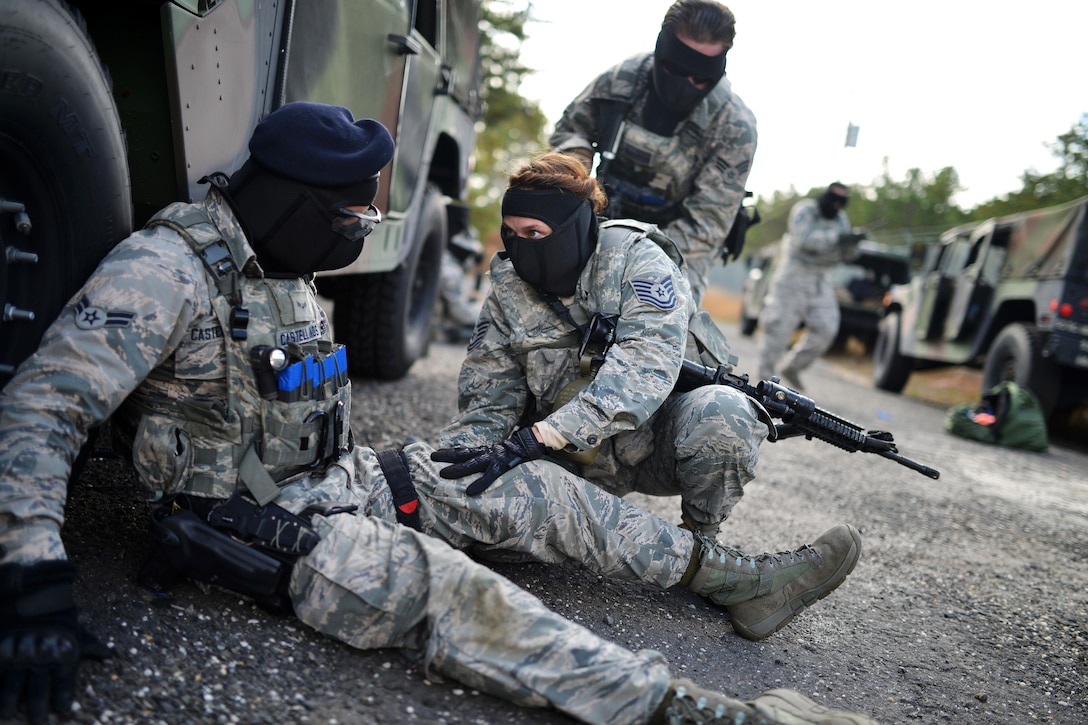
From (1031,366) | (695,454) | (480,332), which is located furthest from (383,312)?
(1031,366)

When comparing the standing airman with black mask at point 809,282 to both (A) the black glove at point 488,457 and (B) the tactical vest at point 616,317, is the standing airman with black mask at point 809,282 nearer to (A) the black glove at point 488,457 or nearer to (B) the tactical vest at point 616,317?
(B) the tactical vest at point 616,317

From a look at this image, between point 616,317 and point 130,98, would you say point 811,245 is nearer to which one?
point 616,317

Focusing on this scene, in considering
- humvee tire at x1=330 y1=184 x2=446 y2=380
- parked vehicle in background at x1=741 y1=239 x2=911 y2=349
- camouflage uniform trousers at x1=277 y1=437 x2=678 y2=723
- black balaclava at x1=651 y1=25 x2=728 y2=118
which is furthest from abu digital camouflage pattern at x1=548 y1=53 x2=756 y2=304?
parked vehicle in background at x1=741 y1=239 x2=911 y2=349

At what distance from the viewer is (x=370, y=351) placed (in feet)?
16.9

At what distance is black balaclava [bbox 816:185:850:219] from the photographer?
8.47 meters

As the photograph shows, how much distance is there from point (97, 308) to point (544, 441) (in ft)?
3.72

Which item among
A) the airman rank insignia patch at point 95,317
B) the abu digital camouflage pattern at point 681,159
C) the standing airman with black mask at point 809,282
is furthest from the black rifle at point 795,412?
the standing airman with black mask at point 809,282

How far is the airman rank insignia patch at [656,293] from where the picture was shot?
8.75ft

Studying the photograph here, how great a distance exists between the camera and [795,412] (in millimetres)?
2932

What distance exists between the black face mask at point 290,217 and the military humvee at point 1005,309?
22.5 feet

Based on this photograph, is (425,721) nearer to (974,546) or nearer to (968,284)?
(974,546)

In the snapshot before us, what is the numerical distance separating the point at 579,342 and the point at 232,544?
1.23 meters

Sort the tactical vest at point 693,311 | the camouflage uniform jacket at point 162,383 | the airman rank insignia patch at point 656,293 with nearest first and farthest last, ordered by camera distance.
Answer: the camouflage uniform jacket at point 162,383 < the airman rank insignia patch at point 656,293 < the tactical vest at point 693,311

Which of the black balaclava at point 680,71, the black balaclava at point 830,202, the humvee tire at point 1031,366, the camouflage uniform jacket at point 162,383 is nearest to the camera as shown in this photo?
the camouflage uniform jacket at point 162,383
